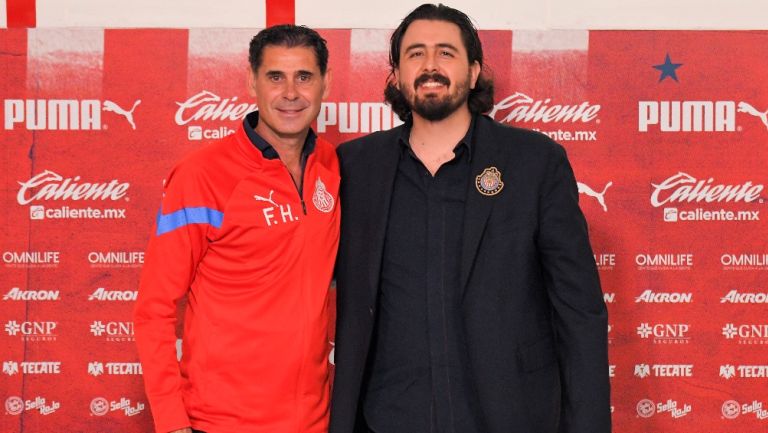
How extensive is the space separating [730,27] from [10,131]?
2583 millimetres

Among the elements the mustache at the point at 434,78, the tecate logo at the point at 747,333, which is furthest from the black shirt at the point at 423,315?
the tecate logo at the point at 747,333

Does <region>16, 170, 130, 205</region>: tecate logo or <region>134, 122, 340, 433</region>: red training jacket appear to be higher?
<region>16, 170, 130, 205</region>: tecate logo

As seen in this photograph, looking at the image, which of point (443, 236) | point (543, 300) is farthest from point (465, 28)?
point (543, 300)

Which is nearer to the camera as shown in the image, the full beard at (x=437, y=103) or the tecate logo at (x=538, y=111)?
the full beard at (x=437, y=103)

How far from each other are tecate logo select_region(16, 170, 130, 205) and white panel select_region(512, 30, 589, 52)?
148 centimetres

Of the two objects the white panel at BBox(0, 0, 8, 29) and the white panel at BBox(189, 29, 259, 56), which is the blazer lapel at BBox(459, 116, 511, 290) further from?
the white panel at BBox(0, 0, 8, 29)

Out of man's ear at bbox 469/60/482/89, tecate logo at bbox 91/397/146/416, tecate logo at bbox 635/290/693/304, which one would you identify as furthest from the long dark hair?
tecate logo at bbox 91/397/146/416

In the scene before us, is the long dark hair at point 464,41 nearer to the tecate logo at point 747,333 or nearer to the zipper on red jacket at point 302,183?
the zipper on red jacket at point 302,183

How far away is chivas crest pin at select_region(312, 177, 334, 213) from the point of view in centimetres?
191

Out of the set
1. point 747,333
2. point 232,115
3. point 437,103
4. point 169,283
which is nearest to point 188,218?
point 169,283

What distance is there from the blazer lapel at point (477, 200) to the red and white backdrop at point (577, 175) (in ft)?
3.22

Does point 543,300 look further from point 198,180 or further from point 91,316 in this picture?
point 91,316

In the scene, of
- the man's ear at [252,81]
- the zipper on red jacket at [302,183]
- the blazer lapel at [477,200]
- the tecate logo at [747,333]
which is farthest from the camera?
the tecate logo at [747,333]

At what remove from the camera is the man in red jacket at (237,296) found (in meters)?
1.79
